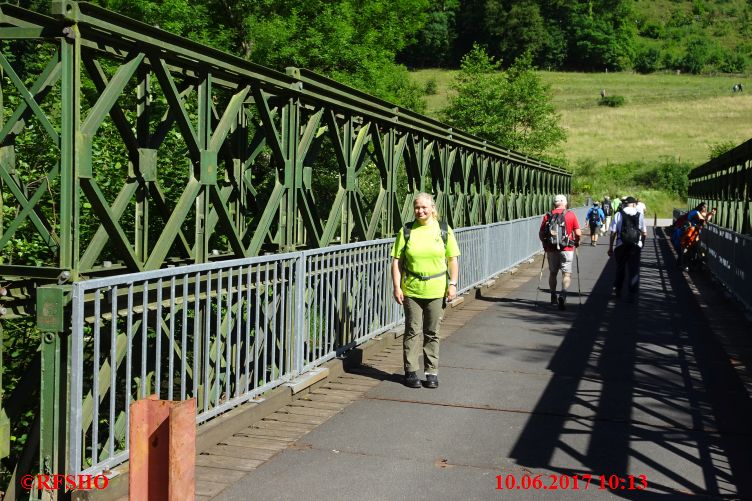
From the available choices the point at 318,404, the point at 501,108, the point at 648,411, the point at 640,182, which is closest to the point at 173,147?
the point at 318,404

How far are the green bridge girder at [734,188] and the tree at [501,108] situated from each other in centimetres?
2405

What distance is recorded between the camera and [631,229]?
53.9 ft

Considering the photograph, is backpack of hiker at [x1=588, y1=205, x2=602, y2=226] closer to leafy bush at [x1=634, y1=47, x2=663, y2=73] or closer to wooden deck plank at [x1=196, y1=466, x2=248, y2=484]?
wooden deck plank at [x1=196, y1=466, x2=248, y2=484]

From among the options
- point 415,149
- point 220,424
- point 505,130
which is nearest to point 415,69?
point 505,130

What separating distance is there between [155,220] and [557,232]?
623 cm

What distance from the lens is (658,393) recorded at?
28.5 feet

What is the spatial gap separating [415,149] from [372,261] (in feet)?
15.0

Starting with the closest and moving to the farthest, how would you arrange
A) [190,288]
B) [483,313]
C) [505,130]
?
[190,288]
[483,313]
[505,130]

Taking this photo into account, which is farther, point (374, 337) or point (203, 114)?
point (374, 337)

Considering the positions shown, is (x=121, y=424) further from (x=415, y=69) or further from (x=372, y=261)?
(x=415, y=69)

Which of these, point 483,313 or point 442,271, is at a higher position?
point 442,271

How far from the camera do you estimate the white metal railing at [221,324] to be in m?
5.29

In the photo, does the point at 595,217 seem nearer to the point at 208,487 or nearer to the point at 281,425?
the point at 281,425

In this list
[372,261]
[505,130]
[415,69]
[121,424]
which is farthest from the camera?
[415,69]
